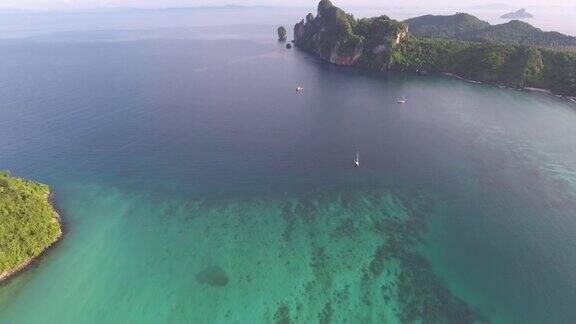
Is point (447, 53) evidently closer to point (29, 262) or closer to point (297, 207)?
point (297, 207)

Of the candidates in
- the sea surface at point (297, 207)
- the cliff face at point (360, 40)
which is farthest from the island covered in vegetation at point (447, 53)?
the sea surface at point (297, 207)

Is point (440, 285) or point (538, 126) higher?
point (538, 126)

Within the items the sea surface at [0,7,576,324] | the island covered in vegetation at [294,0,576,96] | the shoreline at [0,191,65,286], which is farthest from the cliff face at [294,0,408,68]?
the shoreline at [0,191,65,286]

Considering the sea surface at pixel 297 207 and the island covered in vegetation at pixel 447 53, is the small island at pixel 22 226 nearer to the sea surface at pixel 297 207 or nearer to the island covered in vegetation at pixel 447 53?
the sea surface at pixel 297 207

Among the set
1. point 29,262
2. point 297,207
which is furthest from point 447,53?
point 29,262

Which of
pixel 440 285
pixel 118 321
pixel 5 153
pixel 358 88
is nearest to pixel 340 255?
pixel 440 285

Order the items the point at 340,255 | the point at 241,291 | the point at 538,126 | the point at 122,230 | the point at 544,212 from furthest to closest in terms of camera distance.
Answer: the point at 538,126 → the point at 544,212 → the point at 122,230 → the point at 340,255 → the point at 241,291

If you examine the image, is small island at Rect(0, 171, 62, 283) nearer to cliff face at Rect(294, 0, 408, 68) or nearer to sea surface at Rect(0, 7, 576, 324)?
sea surface at Rect(0, 7, 576, 324)

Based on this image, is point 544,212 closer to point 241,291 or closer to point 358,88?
point 241,291
